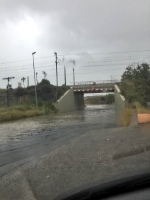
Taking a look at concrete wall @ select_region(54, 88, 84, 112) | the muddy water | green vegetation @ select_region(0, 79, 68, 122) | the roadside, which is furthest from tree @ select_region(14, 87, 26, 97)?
the roadside

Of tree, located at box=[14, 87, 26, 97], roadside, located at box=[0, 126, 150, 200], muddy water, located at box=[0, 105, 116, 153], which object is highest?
tree, located at box=[14, 87, 26, 97]

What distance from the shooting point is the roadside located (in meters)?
6.77

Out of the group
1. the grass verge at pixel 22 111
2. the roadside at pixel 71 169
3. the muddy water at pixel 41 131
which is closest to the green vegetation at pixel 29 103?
the grass verge at pixel 22 111

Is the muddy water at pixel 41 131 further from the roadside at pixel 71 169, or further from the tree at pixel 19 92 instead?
the tree at pixel 19 92

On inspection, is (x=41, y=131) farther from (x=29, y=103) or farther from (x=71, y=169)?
(x=29, y=103)

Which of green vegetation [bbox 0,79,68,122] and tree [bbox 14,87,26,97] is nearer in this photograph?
green vegetation [bbox 0,79,68,122]

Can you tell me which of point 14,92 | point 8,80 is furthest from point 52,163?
point 14,92

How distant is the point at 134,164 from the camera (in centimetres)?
811

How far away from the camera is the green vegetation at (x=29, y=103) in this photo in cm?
4216

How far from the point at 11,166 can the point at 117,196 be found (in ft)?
24.7

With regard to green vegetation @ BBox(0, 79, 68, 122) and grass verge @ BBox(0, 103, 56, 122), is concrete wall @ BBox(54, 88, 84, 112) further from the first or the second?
grass verge @ BBox(0, 103, 56, 122)

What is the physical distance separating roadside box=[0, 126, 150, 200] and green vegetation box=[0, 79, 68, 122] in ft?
94.1

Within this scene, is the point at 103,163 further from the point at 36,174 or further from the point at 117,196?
the point at 117,196

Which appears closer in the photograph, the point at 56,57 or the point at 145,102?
the point at 145,102
